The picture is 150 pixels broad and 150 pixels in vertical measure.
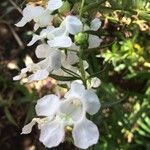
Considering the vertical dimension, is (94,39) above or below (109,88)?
above

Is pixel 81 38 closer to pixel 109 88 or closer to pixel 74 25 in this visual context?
pixel 74 25

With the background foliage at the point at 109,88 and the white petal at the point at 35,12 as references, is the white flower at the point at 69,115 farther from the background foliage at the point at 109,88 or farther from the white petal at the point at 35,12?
the background foliage at the point at 109,88

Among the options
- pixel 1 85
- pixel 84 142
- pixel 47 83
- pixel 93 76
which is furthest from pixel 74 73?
pixel 1 85

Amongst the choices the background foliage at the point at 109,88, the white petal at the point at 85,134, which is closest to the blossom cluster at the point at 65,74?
the white petal at the point at 85,134

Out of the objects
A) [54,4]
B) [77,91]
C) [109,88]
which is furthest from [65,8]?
[109,88]

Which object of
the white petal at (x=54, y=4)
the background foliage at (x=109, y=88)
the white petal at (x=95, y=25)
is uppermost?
the white petal at (x=54, y=4)

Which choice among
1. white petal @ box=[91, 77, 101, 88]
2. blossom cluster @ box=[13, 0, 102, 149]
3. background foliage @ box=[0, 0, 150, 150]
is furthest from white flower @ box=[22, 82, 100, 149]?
background foliage @ box=[0, 0, 150, 150]

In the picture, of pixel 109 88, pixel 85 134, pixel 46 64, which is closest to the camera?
pixel 85 134
